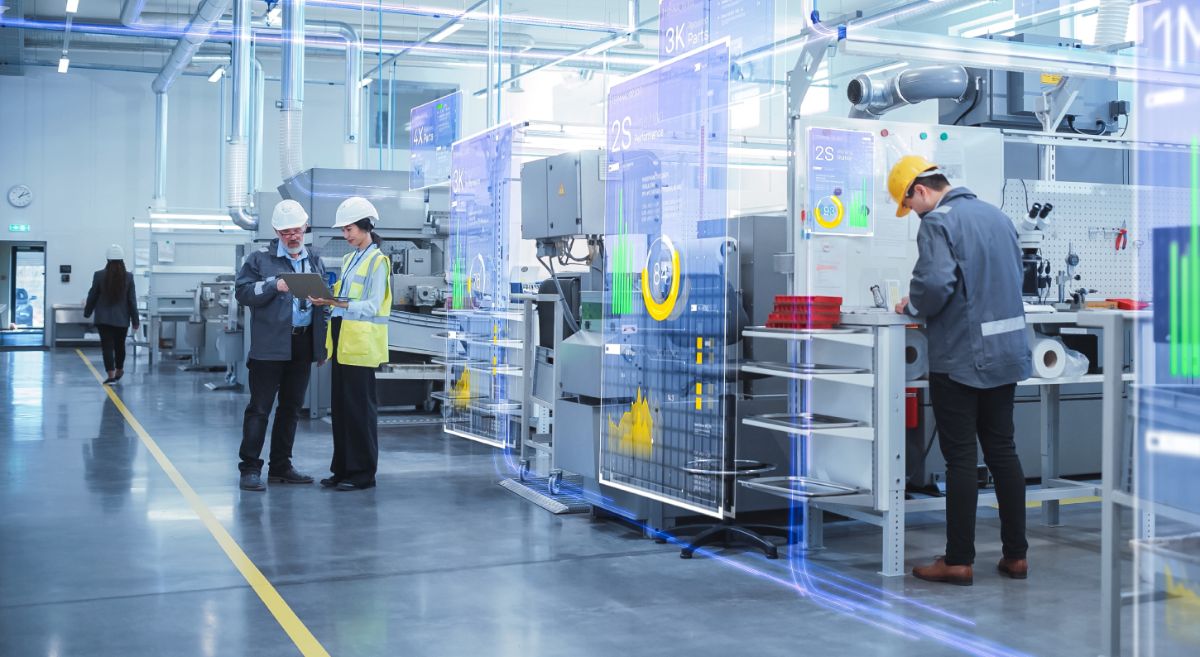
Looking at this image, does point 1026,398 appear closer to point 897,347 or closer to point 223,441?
point 897,347

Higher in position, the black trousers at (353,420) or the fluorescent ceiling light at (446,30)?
the fluorescent ceiling light at (446,30)

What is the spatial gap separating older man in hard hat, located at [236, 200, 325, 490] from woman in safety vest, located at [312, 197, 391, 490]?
137mm

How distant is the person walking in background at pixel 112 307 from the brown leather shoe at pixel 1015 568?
979cm

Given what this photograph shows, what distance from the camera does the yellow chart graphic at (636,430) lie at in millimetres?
4539

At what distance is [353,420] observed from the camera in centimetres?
575

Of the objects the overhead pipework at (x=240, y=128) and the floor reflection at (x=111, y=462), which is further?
the overhead pipework at (x=240, y=128)

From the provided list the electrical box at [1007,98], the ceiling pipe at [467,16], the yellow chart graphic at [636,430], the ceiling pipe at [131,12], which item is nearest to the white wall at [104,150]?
the ceiling pipe at [131,12]

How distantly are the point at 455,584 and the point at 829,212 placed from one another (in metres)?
2.03

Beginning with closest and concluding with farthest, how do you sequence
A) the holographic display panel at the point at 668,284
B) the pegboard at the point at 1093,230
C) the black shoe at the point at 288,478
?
the holographic display panel at the point at 668,284 → the pegboard at the point at 1093,230 → the black shoe at the point at 288,478

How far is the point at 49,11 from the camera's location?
15.3m

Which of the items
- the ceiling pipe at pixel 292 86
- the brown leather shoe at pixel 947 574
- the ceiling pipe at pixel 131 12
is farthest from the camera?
the ceiling pipe at pixel 131 12

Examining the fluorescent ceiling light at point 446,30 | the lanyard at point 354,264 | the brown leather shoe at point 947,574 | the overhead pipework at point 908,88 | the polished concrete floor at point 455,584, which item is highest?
the fluorescent ceiling light at point 446,30

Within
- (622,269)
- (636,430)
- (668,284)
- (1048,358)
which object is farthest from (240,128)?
(1048,358)

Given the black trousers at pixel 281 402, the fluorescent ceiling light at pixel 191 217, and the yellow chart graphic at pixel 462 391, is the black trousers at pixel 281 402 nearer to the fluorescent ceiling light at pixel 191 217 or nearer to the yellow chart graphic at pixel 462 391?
the yellow chart graphic at pixel 462 391
